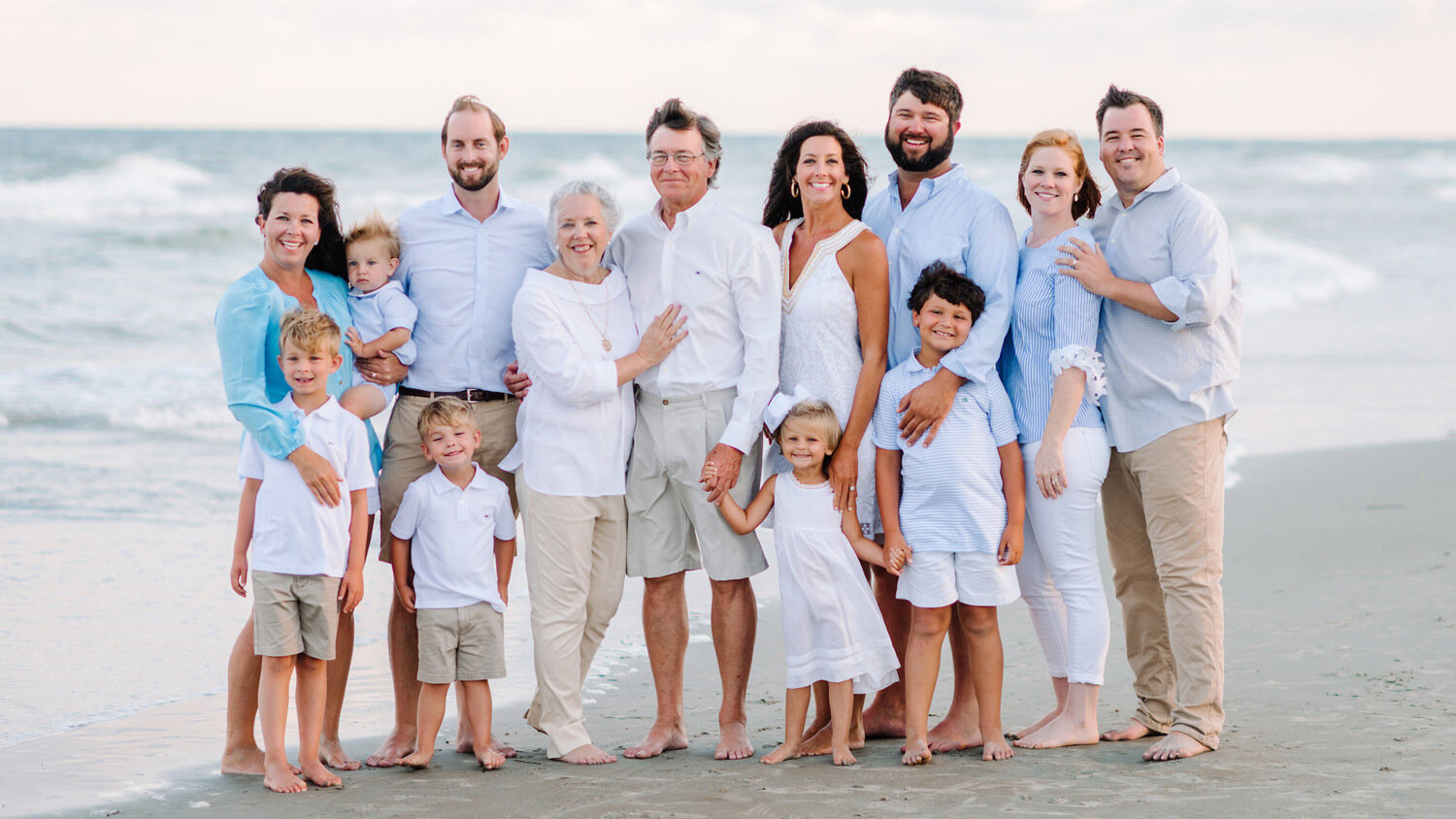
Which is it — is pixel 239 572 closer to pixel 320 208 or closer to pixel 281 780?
pixel 281 780

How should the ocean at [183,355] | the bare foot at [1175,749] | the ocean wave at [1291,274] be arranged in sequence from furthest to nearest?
the ocean wave at [1291,274] < the ocean at [183,355] < the bare foot at [1175,749]

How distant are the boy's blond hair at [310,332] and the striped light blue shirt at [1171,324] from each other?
7.93 ft

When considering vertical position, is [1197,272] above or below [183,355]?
above

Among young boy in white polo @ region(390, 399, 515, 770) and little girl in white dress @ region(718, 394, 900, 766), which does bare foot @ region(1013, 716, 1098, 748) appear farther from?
young boy in white polo @ region(390, 399, 515, 770)

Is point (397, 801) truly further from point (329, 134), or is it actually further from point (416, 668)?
point (329, 134)

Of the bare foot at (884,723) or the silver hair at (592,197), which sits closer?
the silver hair at (592,197)

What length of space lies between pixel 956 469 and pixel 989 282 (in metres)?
0.60

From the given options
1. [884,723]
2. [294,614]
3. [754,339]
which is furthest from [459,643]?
[884,723]

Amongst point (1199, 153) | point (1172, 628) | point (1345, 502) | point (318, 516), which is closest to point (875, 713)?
point (1172, 628)

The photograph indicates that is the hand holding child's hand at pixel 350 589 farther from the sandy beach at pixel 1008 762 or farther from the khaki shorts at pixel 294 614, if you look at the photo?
the sandy beach at pixel 1008 762

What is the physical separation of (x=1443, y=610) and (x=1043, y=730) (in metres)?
2.25

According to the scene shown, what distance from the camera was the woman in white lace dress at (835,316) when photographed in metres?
4.12

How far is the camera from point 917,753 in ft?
13.1

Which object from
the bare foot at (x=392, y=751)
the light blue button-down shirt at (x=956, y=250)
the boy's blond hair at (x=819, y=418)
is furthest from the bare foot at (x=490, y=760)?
the light blue button-down shirt at (x=956, y=250)
